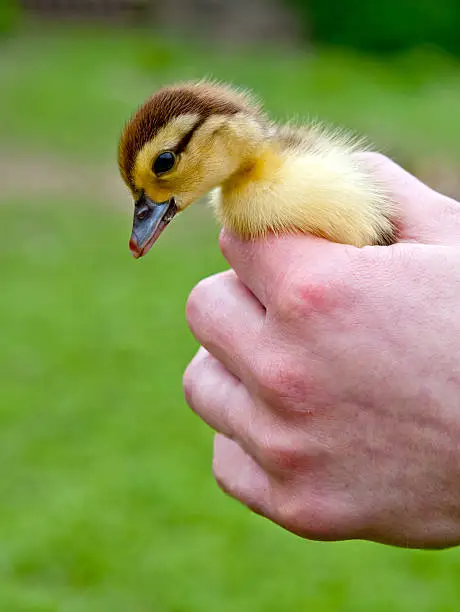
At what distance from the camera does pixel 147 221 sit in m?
1.92

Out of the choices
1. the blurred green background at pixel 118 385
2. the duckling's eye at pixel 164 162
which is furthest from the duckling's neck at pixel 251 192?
the blurred green background at pixel 118 385

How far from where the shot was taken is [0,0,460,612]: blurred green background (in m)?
3.39

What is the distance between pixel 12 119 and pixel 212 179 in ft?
28.6

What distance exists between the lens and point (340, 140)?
201cm

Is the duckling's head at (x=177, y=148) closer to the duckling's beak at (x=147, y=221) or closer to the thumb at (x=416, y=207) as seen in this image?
the duckling's beak at (x=147, y=221)

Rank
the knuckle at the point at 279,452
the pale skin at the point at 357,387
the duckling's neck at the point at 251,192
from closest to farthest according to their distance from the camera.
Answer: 1. the pale skin at the point at 357,387
2. the knuckle at the point at 279,452
3. the duckling's neck at the point at 251,192

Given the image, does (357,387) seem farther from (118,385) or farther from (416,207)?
(118,385)

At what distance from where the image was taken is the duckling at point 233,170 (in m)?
1.81

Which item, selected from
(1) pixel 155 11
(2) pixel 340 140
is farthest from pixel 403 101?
(2) pixel 340 140

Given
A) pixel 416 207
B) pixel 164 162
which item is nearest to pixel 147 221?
pixel 164 162

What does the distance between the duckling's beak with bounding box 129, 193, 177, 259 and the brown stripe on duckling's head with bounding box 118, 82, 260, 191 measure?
4 centimetres

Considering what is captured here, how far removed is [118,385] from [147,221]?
9.94 feet

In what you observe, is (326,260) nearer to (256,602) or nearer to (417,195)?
(417,195)

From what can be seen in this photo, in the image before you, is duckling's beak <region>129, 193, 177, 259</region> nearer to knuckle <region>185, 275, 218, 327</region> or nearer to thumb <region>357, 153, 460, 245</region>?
knuckle <region>185, 275, 218, 327</region>
